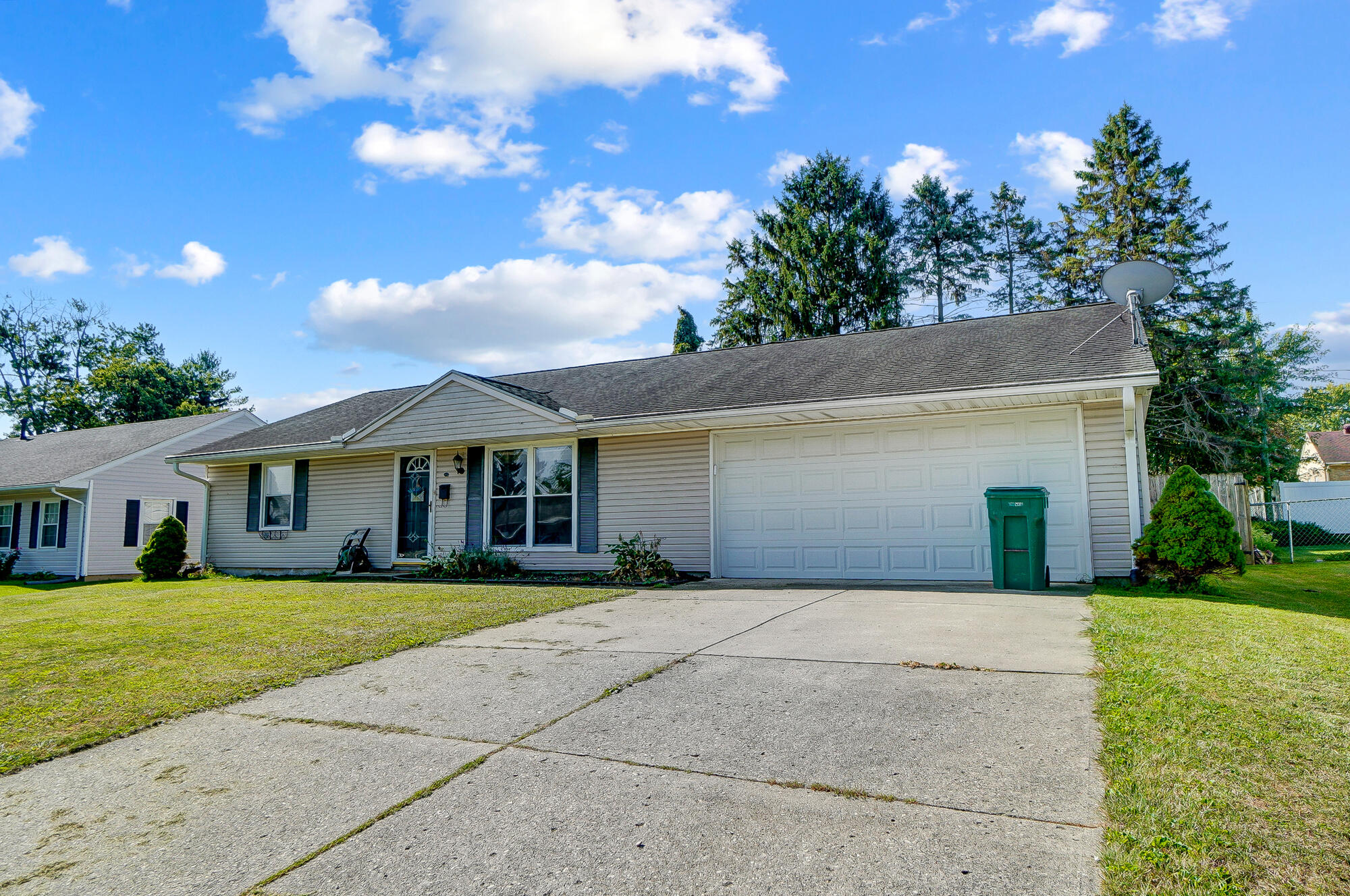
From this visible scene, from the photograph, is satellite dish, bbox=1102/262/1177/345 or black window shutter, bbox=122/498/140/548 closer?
satellite dish, bbox=1102/262/1177/345

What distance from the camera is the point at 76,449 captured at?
2177 centimetres

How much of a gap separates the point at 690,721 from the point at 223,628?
203 inches

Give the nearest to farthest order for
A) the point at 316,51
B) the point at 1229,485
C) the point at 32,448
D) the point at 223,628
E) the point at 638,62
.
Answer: the point at 223,628, the point at 316,51, the point at 638,62, the point at 1229,485, the point at 32,448

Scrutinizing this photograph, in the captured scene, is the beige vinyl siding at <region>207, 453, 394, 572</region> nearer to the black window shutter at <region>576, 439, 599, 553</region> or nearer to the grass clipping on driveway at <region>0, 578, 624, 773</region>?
the grass clipping on driveway at <region>0, 578, 624, 773</region>

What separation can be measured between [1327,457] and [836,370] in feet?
138

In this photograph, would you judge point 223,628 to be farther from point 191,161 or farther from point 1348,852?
point 191,161

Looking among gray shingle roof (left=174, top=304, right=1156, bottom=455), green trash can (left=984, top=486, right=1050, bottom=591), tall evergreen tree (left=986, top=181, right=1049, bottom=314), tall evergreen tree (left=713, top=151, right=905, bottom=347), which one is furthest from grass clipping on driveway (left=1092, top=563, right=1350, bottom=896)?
tall evergreen tree (left=986, top=181, right=1049, bottom=314)

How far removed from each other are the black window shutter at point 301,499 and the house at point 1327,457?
43.7 meters

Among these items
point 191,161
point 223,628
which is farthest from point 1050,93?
point 191,161

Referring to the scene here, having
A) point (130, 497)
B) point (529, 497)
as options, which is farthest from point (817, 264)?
point (130, 497)

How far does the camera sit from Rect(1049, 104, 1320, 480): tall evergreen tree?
21.1m

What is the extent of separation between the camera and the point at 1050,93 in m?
10.4

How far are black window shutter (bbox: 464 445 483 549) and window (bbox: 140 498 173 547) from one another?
490 inches

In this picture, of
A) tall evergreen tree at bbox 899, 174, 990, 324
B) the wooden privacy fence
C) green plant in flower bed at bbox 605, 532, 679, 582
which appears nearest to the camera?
green plant in flower bed at bbox 605, 532, 679, 582
